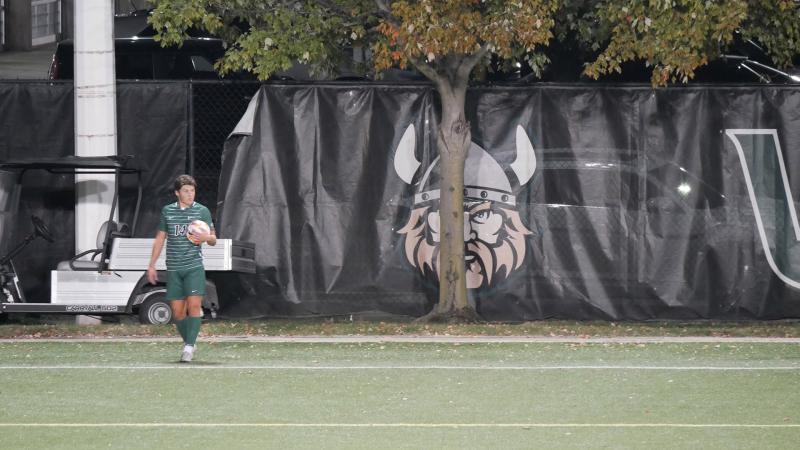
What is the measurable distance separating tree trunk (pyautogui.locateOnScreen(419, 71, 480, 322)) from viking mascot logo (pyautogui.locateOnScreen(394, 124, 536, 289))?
0.41 meters

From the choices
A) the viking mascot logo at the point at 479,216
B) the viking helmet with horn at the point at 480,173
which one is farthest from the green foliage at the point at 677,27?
the viking mascot logo at the point at 479,216

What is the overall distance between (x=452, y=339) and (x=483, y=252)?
1.83 meters

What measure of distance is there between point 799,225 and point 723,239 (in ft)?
2.64

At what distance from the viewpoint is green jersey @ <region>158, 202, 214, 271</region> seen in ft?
37.4

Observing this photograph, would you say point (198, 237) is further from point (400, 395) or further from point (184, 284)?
point (400, 395)

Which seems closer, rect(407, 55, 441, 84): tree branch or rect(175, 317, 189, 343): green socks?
rect(175, 317, 189, 343): green socks

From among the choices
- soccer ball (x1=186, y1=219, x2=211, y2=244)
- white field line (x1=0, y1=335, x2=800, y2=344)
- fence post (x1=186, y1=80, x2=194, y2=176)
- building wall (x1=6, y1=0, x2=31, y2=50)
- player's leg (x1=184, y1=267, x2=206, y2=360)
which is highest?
building wall (x1=6, y1=0, x2=31, y2=50)

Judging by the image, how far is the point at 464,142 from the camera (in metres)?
14.6

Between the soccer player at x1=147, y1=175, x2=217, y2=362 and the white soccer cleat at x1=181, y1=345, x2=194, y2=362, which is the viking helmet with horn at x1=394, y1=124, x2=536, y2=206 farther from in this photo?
the white soccer cleat at x1=181, y1=345, x2=194, y2=362

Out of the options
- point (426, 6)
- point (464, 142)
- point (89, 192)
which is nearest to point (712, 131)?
point (464, 142)

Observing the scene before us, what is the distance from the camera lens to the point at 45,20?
44.7m

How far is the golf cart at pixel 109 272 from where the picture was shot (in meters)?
14.0

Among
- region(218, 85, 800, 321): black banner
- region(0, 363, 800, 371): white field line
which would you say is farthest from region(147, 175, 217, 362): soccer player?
region(218, 85, 800, 321): black banner

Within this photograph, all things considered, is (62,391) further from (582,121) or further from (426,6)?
(582,121)
